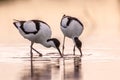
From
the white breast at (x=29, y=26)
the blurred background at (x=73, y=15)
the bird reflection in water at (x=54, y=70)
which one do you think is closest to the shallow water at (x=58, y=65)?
the bird reflection in water at (x=54, y=70)

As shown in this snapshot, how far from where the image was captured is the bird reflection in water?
5.19 m

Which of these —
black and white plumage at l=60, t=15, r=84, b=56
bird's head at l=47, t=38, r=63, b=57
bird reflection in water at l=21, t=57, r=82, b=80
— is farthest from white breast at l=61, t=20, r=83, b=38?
bird reflection in water at l=21, t=57, r=82, b=80

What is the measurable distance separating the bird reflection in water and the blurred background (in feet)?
2.73

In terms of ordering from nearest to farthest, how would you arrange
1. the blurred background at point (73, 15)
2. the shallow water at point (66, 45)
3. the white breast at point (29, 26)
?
the shallow water at point (66, 45) < the white breast at point (29, 26) < the blurred background at point (73, 15)

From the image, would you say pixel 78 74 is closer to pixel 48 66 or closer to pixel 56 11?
pixel 48 66

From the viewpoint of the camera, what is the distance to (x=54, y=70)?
5.42m

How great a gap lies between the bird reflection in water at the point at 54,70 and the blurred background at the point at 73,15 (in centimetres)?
83

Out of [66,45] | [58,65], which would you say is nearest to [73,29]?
[66,45]

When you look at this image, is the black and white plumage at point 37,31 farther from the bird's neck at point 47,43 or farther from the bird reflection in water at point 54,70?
the bird reflection in water at point 54,70

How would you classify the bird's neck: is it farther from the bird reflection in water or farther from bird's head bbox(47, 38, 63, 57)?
the bird reflection in water

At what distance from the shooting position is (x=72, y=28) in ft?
20.0

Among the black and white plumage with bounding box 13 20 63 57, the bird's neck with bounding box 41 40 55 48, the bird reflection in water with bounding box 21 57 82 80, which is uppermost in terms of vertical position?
the black and white plumage with bounding box 13 20 63 57

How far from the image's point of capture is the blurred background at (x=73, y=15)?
6.91 m

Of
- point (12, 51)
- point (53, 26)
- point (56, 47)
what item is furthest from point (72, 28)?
point (53, 26)
